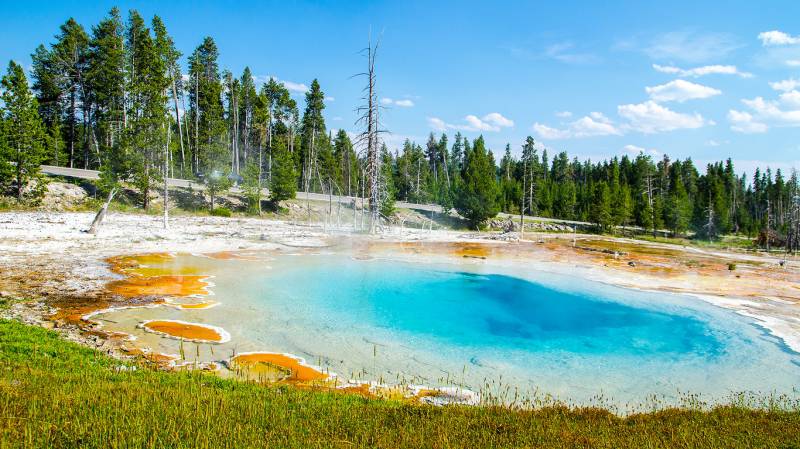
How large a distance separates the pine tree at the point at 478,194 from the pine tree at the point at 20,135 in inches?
1824

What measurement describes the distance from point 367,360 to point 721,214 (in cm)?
8355

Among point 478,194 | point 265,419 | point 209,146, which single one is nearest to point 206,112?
point 209,146

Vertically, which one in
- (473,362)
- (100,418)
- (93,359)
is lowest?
(473,362)

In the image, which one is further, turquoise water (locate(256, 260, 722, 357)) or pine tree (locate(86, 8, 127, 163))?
pine tree (locate(86, 8, 127, 163))

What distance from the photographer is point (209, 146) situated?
158 feet

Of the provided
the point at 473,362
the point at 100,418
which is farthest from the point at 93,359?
the point at 473,362

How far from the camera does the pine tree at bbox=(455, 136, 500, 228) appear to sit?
197ft

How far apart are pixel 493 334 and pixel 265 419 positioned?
11.0m

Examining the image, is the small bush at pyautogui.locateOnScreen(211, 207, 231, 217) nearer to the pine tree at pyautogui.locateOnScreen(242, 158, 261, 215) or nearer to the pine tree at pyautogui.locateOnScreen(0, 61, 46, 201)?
the pine tree at pyautogui.locateOnScreen(242, 158, 261, 215)

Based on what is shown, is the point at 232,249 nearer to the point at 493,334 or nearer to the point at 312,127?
the point at 493,334

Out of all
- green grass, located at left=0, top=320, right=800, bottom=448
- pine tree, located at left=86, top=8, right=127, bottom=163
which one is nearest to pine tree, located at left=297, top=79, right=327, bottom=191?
pine tree, located at left=86, top=8, right=127, bottom=163

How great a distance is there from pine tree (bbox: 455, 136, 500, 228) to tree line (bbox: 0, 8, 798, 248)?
154mm

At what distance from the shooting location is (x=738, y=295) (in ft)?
71.2

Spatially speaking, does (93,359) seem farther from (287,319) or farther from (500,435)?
(500,435)
